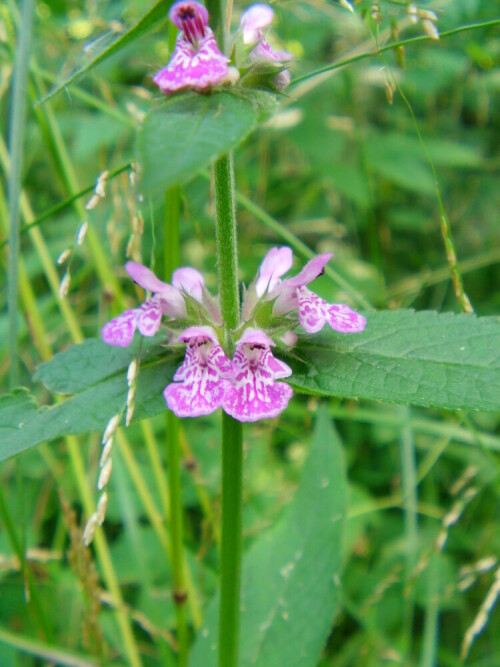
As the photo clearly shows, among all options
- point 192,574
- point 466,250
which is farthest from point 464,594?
point 466,250

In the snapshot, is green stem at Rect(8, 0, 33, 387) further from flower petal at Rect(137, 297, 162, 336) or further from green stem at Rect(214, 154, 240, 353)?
green stem at Rect(214, 154, 240, 353)

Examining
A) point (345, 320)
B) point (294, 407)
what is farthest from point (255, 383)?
point (294, 407)

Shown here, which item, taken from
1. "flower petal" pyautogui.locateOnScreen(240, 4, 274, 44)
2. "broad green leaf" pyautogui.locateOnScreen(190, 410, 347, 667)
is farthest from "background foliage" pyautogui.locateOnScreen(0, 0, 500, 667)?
"flower petal" pyautogui.locateOnScreen(240, 4, 274, 44)

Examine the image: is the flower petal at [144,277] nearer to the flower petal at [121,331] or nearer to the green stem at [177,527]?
the flower petal at [121,331]

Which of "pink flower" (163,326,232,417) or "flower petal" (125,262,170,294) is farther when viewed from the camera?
"flower petal" (125,262,170,294)

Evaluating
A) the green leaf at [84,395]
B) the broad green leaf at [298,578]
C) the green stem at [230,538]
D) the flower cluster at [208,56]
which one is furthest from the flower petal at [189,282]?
the broad green leaf at [298,578]

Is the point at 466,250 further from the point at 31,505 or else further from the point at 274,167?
the point at 31,505
